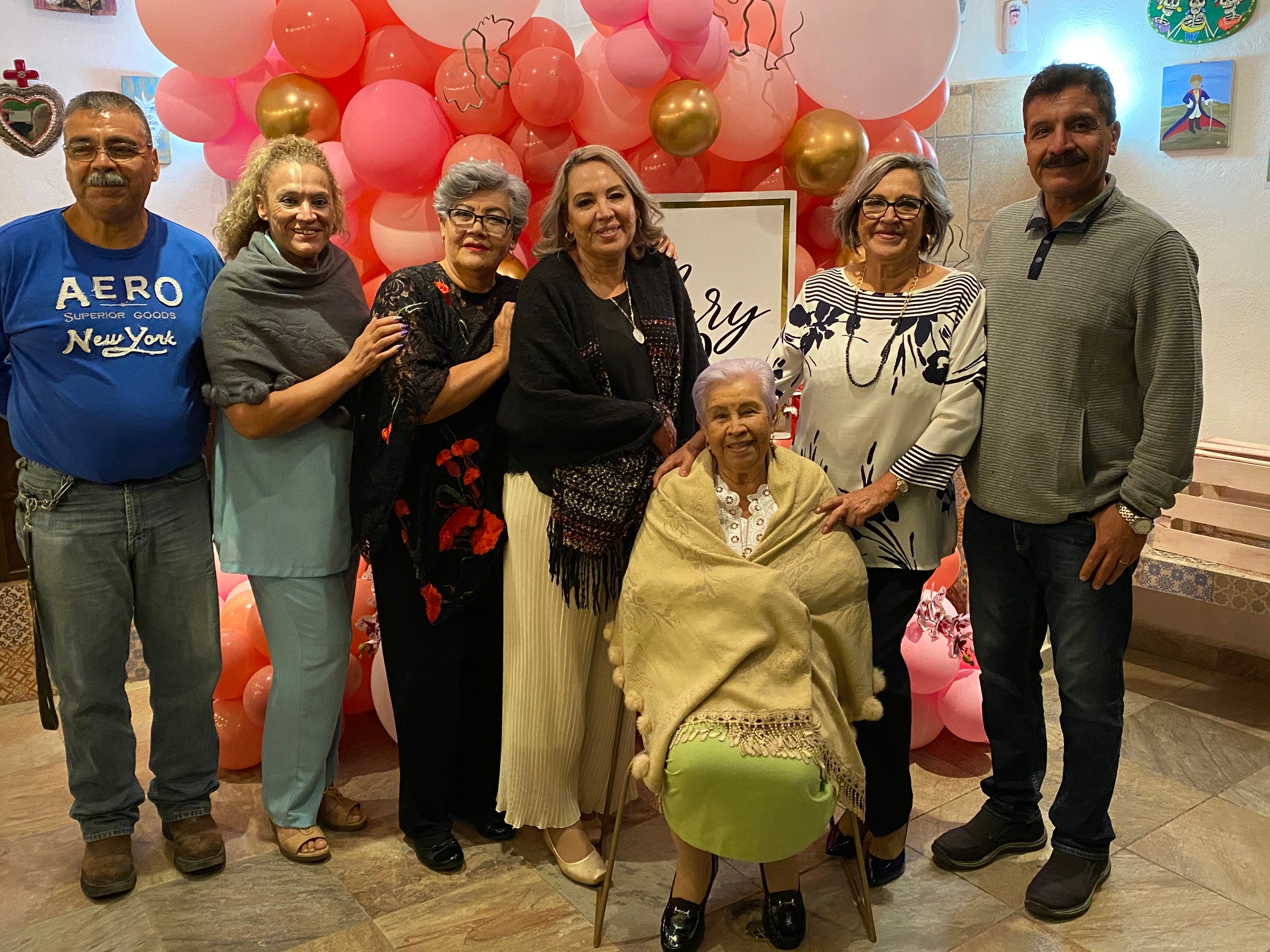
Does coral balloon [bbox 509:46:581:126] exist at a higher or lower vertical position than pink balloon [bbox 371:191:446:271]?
higher

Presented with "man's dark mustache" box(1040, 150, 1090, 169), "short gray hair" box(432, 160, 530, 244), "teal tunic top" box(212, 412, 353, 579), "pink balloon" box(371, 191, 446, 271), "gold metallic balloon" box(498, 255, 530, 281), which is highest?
"man's dark mustache" box(1040, 150, 1090, 169)

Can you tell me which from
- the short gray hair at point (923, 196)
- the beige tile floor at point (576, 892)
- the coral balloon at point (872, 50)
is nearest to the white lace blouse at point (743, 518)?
the short gray hair at point (923, 196)

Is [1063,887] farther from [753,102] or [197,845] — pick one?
[753,102]

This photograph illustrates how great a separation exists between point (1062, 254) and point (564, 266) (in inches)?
40.6

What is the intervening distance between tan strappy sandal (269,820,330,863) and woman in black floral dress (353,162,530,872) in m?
0.24

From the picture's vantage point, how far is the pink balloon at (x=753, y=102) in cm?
305

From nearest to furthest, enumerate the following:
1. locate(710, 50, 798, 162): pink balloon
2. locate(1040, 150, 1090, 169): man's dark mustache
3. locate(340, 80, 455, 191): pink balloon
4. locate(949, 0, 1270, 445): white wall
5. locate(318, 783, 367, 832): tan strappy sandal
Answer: locate(1040, 150, 1090, 169): man's dark mustache
locate(318, 783, 367, 832): tan strappy sandal
locate(340, 80, 455, 191): pink balloon
locate(710, 50, 798, 162): pink balloon
locate(949, 0, 1270, 445): white wall

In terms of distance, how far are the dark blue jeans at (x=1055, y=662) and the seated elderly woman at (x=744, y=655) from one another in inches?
15.5

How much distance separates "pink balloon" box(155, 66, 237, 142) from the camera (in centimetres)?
313

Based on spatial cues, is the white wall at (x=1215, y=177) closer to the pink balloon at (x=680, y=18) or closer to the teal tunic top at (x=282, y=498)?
the pink balloon at (x=680, y=18)

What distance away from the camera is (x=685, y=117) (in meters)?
2.91

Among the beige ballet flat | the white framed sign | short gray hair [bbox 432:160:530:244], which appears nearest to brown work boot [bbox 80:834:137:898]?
the beige ballet flat

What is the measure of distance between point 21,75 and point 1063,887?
3.83 meters

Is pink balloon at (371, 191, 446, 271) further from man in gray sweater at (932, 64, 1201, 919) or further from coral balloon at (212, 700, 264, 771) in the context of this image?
man in gray sweater at (932, 64, 1201, 919)
